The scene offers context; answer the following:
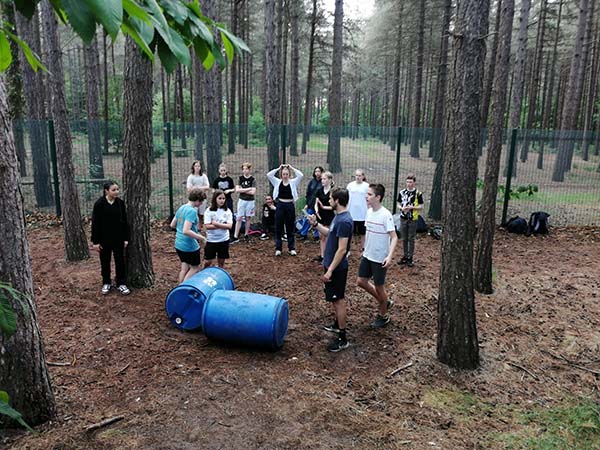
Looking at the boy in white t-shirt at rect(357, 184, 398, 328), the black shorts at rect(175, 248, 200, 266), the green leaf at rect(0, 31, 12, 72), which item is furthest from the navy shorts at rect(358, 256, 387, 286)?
the green leaf at rect(0, 31, 12, 72)

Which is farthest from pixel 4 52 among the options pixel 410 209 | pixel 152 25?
pixel 410 209

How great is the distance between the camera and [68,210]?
7957 millimetres

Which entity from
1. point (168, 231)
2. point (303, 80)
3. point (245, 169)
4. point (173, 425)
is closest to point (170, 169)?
point (168, 231)

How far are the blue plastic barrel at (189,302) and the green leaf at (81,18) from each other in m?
4.89

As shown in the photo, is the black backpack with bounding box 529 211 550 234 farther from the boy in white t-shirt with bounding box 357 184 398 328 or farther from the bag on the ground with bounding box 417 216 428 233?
the boy in white t-shirt with bounding box 357 184 398 328

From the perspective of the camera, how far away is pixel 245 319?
5.03 m

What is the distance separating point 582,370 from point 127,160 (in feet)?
21.5

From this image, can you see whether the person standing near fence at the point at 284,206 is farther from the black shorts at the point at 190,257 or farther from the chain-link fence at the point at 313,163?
the black shorts at the point at 190,257

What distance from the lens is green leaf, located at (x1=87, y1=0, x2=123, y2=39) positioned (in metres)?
0.78

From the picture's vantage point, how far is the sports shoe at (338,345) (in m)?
5.42

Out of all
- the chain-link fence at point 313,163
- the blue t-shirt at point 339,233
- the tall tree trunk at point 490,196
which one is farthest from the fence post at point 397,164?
the blue t-shirt at point 339,233

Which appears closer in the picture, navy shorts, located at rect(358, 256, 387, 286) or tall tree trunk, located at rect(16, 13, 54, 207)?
navy shorts, located at rect(358, 256, 387, 286)

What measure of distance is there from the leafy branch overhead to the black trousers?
561 centimetres

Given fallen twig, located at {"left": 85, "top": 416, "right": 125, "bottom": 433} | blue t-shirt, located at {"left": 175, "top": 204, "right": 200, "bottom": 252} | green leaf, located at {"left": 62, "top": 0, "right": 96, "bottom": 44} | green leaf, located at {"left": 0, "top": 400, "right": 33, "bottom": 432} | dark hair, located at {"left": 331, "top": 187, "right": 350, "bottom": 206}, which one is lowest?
fallen twig, located at {"left": 85, "top": 416, "right": 125, "bottom": 433}
